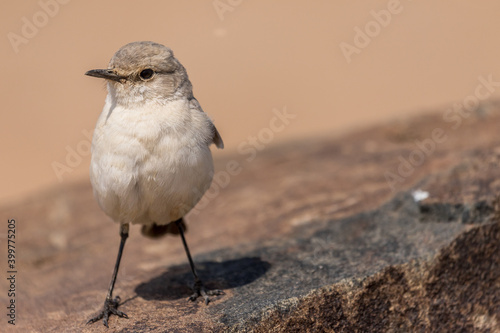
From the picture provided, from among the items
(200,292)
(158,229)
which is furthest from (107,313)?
(158,229)

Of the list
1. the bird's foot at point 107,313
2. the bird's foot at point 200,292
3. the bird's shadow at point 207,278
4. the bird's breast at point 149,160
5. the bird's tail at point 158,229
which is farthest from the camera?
the bird's tail at point 158,229

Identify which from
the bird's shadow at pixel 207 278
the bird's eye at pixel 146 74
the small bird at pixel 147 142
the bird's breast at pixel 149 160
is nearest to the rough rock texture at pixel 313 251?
the bird's shadow at pixel 207 278

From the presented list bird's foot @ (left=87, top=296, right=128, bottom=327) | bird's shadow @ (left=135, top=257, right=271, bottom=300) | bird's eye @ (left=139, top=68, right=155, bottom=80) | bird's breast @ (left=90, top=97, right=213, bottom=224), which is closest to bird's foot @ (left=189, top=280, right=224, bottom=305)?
bird's shadow @ (left=135, top=257, right=271, bottom=300)

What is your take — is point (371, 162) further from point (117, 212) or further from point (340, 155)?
point (117, 212)

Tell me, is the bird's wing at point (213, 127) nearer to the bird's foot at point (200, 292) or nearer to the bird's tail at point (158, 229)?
the bird's tail at point (158, 229)

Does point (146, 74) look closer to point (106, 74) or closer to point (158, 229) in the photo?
point (106, 74)
